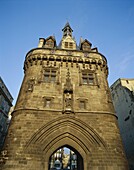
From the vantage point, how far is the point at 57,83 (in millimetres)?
11859

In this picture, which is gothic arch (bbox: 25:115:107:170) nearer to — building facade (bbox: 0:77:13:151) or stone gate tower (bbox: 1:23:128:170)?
stone gate tower (bbox: 1:23:128:170)

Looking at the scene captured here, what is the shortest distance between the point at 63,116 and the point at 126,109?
44.5 feet

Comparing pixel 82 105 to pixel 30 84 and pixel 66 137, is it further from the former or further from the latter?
pixel 30 84

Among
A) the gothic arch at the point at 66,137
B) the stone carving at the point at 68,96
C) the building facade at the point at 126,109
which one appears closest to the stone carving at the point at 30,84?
the stone carving at the point at 68,96

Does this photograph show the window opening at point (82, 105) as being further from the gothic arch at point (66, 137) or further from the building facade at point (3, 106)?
the building facade at point (3, 106)

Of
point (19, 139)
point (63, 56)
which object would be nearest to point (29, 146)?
point (19, 139)

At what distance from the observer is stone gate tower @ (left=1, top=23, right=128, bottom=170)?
8.54 metres

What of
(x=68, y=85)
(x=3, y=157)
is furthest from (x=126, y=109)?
(x=3, y=157)

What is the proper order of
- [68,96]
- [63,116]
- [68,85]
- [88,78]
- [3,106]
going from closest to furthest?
[63,116], [68,96], [68,85], [88,78], [3,106]

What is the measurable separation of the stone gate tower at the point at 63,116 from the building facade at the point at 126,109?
851 cm

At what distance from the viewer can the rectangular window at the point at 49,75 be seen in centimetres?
1226

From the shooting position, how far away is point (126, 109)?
19875 millimetres

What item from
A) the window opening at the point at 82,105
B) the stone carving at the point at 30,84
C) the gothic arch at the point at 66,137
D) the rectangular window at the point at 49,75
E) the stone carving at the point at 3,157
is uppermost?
the rectangular window at the point at 49,75

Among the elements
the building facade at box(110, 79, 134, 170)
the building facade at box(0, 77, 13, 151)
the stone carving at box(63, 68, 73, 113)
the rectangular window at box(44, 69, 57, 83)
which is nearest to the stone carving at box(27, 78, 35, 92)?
the rectangular window at box(44, 69, 57, 83)
